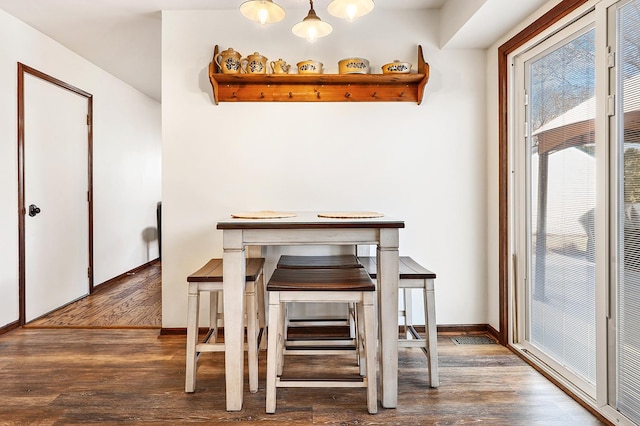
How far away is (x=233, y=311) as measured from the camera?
1757mm

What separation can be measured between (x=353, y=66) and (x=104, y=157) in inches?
115

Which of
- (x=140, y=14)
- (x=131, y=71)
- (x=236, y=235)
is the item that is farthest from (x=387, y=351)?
(x=131, y=71)

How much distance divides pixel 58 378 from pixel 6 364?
45 cm

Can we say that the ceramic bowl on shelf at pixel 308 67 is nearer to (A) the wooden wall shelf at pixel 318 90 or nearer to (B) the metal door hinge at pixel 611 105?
(A) the wooden wall shelf at pixel 318 90

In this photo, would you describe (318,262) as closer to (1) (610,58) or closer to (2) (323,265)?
(2) (323,265)

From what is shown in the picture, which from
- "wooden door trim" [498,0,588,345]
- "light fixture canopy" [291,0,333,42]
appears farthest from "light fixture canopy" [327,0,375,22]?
"wooden door trim" [498,0,588,345]

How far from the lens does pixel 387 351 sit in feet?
5.83

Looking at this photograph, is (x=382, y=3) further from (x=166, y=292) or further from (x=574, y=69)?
(x=166, y=292)

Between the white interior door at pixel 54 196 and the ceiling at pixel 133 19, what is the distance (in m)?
0.46

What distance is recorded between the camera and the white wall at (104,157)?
2.78 metres

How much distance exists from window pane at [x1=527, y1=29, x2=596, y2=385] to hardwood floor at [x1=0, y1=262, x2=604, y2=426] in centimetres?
29

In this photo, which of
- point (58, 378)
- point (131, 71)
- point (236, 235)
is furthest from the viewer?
point (131, 71)

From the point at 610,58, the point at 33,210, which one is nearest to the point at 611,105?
the point at 610,58

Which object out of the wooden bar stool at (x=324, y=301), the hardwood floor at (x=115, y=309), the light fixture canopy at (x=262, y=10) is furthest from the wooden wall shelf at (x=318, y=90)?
the hardwood floor at (x=115, y=309)
